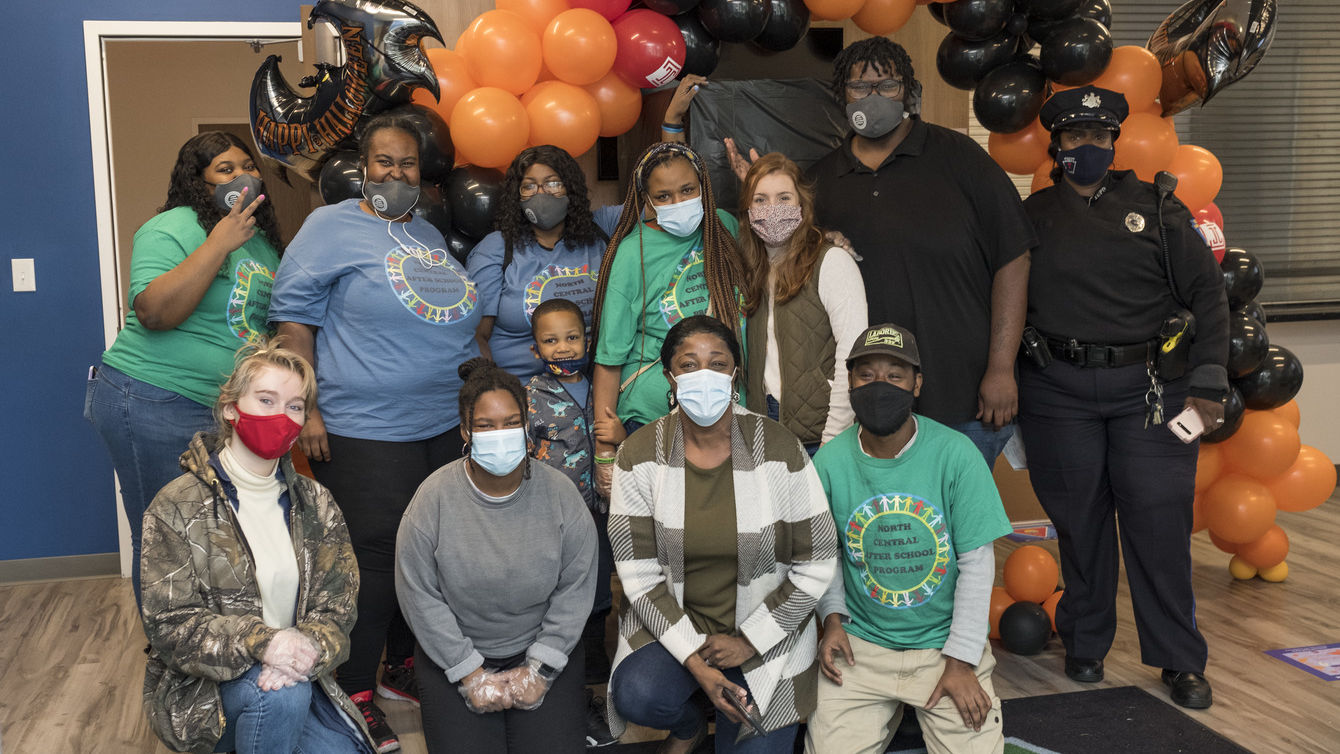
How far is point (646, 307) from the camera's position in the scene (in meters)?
3.07

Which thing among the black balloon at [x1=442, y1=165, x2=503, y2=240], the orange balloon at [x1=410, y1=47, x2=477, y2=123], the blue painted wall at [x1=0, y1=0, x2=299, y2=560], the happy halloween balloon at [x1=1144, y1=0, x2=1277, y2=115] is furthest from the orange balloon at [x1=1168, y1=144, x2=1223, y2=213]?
the blue painted wall at [x1=0, y1=0, x2=299, y2=560]

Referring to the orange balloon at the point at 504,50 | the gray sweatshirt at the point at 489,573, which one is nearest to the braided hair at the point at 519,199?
the orange balloon at the point at 504,50

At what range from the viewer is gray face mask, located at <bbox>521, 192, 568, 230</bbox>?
316 cm

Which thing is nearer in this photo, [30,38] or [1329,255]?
[30,38]

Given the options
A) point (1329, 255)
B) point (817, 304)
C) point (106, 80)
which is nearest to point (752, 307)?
point (817, 304)

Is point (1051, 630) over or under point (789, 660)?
under

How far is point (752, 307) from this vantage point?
3020 millimetres

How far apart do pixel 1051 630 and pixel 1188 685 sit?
1.78ft

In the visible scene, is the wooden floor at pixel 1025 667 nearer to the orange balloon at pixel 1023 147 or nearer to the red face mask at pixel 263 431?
the red face mask at pixel 263 431

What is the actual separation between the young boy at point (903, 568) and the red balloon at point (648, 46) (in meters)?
1.36

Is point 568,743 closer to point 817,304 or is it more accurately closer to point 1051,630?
point 817,304

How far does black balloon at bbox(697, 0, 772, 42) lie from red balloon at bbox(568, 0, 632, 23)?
27cm

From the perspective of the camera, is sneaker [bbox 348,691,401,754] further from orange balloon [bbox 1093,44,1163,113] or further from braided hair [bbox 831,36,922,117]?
orange balloon [bbox 1093,44,1163,113]

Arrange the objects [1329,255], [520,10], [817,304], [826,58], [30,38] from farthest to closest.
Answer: [1329,255], [30,38], [826,58], [520,10], [817,304]
